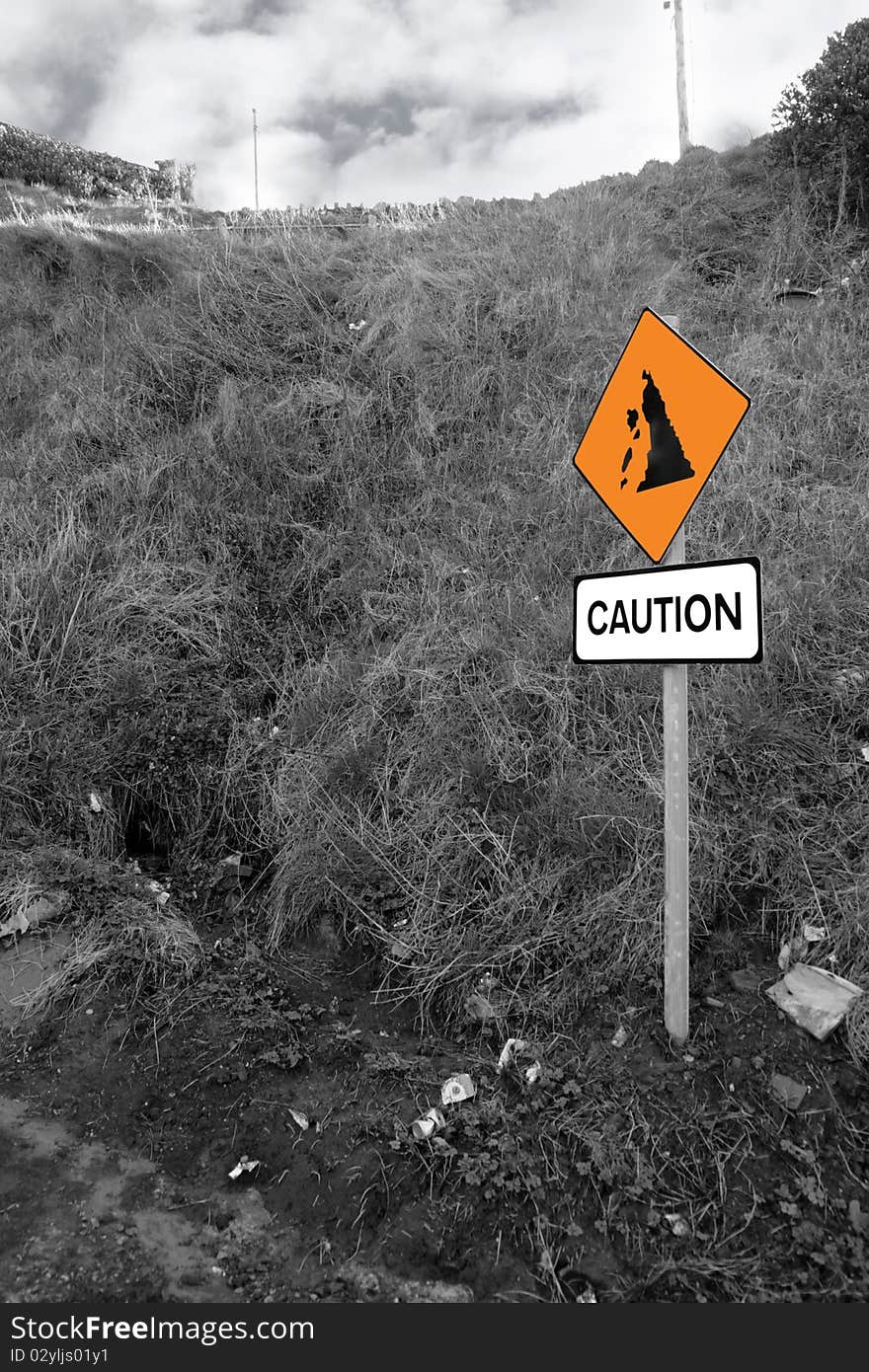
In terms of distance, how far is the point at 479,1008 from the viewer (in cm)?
369

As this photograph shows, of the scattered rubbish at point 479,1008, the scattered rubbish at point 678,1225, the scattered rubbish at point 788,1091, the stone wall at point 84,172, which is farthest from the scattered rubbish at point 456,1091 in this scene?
the stone wall at point 84,172

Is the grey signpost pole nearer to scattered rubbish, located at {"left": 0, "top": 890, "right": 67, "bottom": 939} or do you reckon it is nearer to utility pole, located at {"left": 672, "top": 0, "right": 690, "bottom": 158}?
scattered rubbish, located at {"left": 0, "top": 890, "right": 67, "bottom": 939}

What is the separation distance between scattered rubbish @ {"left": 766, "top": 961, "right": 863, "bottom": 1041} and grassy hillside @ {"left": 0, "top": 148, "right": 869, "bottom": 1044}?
11cm

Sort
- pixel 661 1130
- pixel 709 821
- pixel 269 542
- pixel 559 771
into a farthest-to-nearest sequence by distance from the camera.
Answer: pixel 269 542
pixel 559 771
pixel 709 821
pixel 661 1130

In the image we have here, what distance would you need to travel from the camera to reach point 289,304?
9.40 metres

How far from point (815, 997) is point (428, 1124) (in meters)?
1.59

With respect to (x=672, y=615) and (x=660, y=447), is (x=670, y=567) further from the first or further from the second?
(x=660, y=447)

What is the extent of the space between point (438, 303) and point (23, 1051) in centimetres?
821

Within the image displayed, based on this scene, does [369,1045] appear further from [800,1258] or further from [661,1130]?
[800,1258]

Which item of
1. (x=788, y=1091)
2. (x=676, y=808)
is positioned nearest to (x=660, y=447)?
(x=676, y=808)

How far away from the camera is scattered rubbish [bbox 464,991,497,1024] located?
11.9 feet

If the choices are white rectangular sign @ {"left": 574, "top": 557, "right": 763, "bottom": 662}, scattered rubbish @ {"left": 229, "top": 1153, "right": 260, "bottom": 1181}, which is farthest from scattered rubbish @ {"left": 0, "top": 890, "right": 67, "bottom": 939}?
white rectangular sign @ {"left": 574, "top": 557, "right": 763, "bottom": 662}

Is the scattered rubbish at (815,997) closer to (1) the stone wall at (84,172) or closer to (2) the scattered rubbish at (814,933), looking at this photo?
(2) the scattered rubbish at (814,933)

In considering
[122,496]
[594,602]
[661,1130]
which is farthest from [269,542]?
[661,1130]
